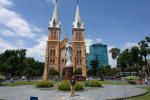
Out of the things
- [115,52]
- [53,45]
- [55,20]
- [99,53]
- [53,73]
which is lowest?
[53,73]

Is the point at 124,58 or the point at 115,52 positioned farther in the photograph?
the point at 115,52

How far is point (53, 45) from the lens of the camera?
9625 cm

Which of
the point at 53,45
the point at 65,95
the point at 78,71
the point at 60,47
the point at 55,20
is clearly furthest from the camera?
the point at 60,47

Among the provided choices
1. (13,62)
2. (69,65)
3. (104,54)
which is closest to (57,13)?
(13,62)

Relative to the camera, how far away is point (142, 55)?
69000mm

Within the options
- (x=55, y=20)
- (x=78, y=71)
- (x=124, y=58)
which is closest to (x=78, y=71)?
(x=78, y=71)

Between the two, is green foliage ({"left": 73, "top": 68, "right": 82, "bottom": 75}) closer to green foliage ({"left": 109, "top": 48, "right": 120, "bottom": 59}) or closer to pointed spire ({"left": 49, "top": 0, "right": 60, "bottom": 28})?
green foliage ({"left": 109, "top": 48, "right": 120, "bottom": 59})

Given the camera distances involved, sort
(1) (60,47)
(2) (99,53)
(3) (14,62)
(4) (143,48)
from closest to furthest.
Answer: (4) (143,48) → (3) (14,62) → (1) (60,47) → (2) (99,53)

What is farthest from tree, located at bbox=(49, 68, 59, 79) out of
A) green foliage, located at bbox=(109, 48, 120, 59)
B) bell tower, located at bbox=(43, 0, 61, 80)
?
green foliage, located at bbox=(109, 48, 120, 59)

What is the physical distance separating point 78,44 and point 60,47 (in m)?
8.37

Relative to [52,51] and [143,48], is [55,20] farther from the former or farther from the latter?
[143,48]

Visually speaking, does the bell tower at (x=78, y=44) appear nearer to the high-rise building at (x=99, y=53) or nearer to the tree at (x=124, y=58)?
the tree at (x=124, y=58)

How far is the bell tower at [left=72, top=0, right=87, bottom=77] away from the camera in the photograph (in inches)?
3720

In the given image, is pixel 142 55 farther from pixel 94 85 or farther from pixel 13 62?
pixel 13 62
